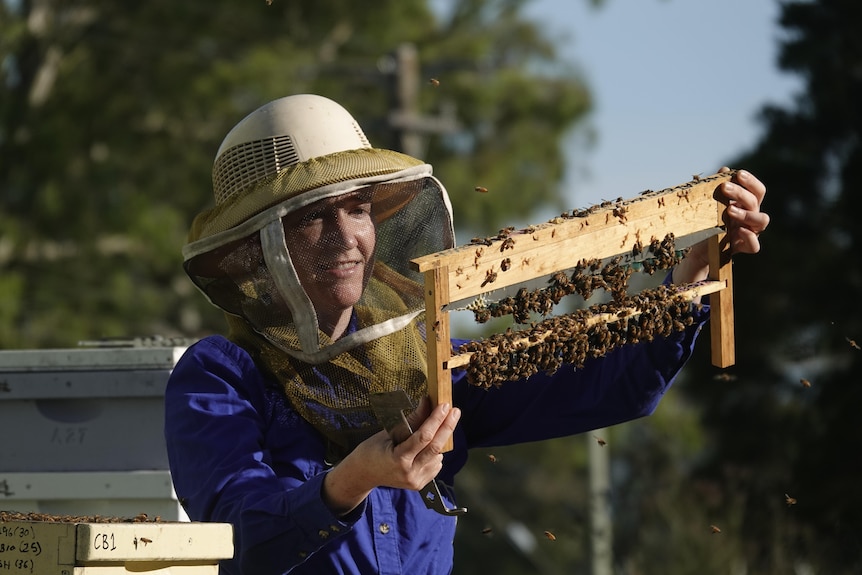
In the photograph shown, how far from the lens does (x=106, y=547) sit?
2643 millimetres

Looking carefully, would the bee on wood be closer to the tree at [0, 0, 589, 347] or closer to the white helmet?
the white helmet

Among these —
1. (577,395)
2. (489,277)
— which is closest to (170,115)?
(577,395)

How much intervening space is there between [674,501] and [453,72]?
12.5 m

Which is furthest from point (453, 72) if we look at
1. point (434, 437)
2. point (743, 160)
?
point (434, 437)

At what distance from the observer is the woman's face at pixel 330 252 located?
3393mm

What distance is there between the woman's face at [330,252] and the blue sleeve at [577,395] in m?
0.43

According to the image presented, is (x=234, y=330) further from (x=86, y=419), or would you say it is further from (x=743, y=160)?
(x=743, y=160)

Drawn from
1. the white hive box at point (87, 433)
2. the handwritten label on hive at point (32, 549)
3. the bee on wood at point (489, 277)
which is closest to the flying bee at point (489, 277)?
the bee on wood at point (489, 277)

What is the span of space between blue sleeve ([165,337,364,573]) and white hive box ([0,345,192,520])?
99 centimetres

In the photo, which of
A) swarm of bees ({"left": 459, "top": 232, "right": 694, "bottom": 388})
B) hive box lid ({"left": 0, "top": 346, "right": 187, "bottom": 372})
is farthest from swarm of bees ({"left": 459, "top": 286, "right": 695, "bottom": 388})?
hive box lid ({"left": 0, "top": 346, "right": 187, "bottom": 372})

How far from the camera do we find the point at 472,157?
23.5 metres

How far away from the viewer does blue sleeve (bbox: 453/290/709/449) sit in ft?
11.7

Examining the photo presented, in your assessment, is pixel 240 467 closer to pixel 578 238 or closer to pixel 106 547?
pixel 106 547

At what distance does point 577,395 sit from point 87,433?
1.74 m
